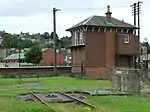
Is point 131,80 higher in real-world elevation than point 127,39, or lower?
lower

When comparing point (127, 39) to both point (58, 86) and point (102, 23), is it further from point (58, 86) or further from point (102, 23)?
point (58, 86)

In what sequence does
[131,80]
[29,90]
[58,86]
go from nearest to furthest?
1. [131,80]
2. [29,90]
3. [58,86]

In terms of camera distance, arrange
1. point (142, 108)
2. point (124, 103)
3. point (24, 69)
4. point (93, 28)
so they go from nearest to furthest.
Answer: point (142, 108)
point (124, 103)
point (93, 28)
point (24, 69)

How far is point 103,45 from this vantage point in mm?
52344

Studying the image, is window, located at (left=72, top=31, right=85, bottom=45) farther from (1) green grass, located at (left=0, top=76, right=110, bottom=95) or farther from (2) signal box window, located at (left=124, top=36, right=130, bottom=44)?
(1) green grass, located at (left=0, top=76, right=110, bottom=95)

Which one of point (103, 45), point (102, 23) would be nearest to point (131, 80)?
point (103, 45)

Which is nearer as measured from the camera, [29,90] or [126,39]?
[29,90]

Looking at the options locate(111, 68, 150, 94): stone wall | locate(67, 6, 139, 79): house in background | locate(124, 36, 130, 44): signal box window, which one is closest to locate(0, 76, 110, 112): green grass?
locate(111, 68, 150, 94): stone wall

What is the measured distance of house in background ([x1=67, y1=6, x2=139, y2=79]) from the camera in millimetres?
51094

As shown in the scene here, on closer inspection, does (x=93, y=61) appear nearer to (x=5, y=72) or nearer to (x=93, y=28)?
(x=93, y=28)

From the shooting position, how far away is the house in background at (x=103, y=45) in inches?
2012

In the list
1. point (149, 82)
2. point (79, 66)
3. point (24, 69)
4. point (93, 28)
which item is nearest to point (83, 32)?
point (93, 28)

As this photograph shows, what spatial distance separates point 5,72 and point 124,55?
57.7 ft

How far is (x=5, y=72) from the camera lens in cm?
5406
